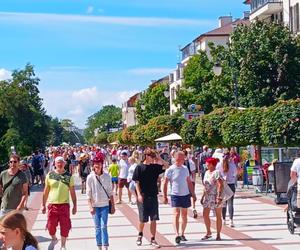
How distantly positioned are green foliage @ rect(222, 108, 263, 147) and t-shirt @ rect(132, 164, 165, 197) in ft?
47.3

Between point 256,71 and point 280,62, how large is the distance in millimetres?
1436

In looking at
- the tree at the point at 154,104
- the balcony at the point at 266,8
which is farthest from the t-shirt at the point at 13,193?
the tree at the point at 154,104

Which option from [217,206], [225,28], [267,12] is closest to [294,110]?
[217,206]

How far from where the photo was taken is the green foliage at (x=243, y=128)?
27641 mm

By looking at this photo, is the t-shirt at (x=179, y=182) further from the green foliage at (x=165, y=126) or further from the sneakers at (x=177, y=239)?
the green foliage at (x=165, y=126)

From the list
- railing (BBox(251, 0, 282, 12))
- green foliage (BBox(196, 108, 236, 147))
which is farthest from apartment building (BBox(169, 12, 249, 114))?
green foliage (BBox(196, 108, 236, 147))

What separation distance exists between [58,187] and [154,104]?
88.8 metres

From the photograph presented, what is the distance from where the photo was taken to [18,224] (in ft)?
16.4

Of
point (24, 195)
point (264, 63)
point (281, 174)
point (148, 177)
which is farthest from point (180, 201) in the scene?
point (264, 63)

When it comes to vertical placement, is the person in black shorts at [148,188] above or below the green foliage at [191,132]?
below

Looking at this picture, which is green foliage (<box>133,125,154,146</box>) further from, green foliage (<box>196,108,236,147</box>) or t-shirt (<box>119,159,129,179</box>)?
t-shirt (<box>119,159,129,179</box>)

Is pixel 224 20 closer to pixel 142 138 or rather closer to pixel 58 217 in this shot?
pixel 142 138

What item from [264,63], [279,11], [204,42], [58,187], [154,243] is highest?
[204,42]

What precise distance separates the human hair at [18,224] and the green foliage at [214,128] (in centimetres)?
2692
